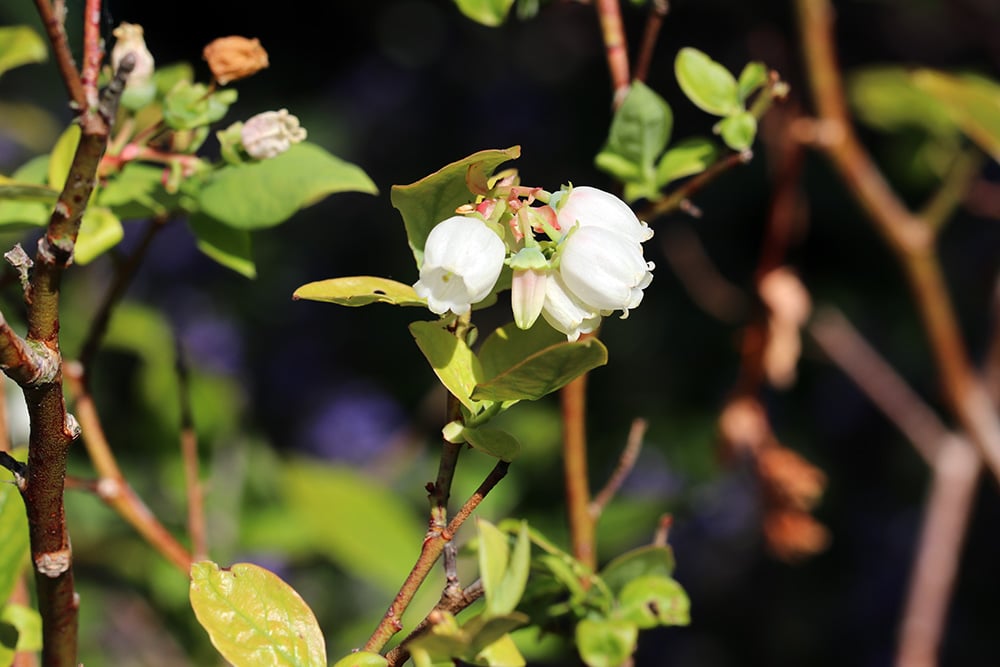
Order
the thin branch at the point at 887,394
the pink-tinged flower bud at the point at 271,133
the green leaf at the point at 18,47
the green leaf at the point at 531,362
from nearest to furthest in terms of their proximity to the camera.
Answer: the green leaf at the point at 531,362
the pink-tinged flower bud at the point at 271,133
the green leaf at the point at 18,47
the thin branch at the point at 887,394

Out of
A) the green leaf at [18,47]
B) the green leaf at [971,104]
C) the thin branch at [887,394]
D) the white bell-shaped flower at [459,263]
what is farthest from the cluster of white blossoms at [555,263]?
the thin branch at [887,394]

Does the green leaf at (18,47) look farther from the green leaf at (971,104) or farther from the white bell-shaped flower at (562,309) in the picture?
the green leaf at (971,104)

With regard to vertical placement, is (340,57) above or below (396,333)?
above

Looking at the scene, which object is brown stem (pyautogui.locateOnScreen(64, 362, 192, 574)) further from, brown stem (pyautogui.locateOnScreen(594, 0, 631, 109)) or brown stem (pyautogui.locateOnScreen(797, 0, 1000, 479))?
brown stem (pyautogui.locateOnScreen(797, 0, 1000, 479))

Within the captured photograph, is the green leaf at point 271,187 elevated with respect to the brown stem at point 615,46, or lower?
lower

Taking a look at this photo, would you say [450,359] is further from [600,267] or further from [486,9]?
[486,9]

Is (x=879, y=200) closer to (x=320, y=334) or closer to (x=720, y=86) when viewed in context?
(x=720, y=86)

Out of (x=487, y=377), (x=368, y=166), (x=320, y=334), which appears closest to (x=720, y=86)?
(x=487, y=377)
